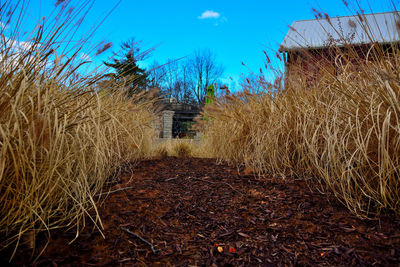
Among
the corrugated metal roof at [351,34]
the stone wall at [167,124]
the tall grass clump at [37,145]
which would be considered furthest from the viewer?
the stone wall at [167,124]

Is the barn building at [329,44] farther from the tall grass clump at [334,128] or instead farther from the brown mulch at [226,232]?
the brown mulch at [226,232]

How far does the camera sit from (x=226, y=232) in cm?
146

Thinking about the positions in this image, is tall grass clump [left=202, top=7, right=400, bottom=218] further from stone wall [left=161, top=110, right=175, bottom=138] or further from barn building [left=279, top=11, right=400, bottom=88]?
stone wall [left=161, top=110, right=175, bottom=138]

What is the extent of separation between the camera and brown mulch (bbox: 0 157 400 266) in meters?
1.22

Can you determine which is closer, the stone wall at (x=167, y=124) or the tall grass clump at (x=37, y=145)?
the tall grass clump at (x=37, y=145)

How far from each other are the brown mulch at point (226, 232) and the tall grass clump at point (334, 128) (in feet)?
0.63

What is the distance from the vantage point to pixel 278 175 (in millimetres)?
2354

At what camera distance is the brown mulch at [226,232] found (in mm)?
1218

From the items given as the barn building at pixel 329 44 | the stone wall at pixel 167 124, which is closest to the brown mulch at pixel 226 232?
the barn building at pixel 329 44

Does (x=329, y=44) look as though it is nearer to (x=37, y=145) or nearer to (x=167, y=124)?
(x=37, y=145)

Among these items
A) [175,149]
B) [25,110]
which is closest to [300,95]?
[25,110]

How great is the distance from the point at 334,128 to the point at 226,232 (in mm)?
886

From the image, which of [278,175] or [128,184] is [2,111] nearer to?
[128,184]

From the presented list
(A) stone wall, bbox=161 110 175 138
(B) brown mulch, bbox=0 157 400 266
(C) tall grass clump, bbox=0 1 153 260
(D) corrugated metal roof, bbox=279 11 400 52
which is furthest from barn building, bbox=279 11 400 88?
(A) stone wall, bbox=161 110 175 138
